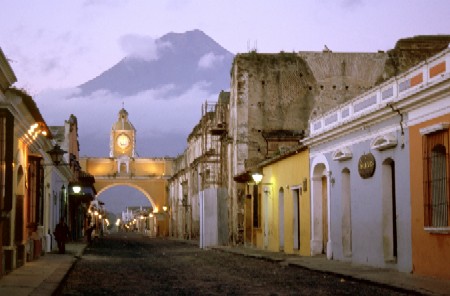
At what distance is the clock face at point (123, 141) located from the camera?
88938 millimetres

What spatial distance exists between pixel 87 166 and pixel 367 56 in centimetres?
5018

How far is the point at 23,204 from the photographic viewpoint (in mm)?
18328

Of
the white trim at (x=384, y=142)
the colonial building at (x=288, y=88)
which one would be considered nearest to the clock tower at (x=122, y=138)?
the colonial building at (x=288, y=88)

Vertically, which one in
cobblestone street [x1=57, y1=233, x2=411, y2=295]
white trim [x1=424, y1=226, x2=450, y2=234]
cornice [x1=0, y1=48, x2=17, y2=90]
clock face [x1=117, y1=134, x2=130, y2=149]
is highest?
clock face [x1=117, y1=134, x2=130, y2=149]

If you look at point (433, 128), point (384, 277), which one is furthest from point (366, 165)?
point (384, 277)

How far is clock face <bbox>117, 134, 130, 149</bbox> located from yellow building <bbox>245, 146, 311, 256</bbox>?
5839 centimetres

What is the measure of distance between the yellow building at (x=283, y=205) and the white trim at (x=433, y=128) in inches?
347

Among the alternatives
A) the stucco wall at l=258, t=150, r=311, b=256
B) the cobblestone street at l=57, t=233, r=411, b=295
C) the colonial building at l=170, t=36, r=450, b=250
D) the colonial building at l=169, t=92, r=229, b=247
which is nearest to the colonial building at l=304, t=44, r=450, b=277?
the stucco wall at l=258, t=150, r=311, b=256

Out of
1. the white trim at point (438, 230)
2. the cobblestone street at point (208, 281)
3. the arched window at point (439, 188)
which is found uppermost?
the arched window at point (439, 188)

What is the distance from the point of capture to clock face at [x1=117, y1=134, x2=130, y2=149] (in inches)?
3501

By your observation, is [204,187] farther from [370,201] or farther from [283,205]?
[370,201]

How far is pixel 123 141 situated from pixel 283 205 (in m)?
64.2

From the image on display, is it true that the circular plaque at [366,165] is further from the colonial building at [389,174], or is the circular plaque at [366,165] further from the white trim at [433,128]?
the white trim at [433,128]

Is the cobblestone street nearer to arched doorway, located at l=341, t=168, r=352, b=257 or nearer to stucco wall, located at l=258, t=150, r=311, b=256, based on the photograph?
arched doorway, located at l=341, t=168, r=352, b=257
